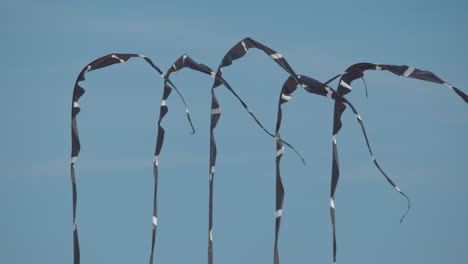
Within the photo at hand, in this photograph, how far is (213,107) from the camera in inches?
257

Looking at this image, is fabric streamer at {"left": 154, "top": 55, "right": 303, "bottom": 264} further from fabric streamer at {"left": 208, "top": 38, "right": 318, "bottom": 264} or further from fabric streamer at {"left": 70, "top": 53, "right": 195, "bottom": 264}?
fabric streamer at {"left": 70, "top": 53, "right": 195, "bottom": 264}

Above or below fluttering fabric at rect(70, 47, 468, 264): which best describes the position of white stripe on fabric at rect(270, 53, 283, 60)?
above

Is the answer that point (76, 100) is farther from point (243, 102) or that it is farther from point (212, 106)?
point (243, 102)

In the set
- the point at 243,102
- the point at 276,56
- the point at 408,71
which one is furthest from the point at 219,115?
the point at 408,71

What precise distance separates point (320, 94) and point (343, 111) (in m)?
0.45

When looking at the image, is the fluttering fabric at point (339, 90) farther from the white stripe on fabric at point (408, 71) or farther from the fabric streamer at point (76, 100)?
the fabric streamer at point (76, 100)

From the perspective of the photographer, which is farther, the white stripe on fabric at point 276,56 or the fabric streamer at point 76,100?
the fabric streamer at point 76,100

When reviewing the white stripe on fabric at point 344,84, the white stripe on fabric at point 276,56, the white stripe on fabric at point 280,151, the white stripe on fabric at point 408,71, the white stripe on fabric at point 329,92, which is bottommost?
the white stripe on fabric at point 280,151

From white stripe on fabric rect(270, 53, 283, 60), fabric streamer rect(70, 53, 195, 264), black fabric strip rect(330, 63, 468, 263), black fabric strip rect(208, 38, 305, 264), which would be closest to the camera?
black fabric strip rect(330, 63, 468, 263)

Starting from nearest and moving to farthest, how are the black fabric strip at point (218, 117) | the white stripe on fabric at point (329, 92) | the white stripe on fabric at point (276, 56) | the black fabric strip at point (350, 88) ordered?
the black fabric strip at point (350, 88) → the white stripe on fabric at point (329, 92) → the white stripe on fabric at point (276, 56) → the black fabric strip at point (218, 117)

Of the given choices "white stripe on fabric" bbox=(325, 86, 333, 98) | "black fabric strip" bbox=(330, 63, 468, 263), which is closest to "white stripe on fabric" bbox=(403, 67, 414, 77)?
"black fabric strip" bbox=(330, 63, 468, 263)

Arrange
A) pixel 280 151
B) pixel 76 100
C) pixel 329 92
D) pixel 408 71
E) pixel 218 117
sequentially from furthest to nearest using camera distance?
1. pixel 76 100
2. pixel 218 117
3. pixel 280 151
4. pixel 329 92
5. pixel 408 71

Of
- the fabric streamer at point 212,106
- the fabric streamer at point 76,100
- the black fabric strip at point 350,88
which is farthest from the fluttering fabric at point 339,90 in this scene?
the fabric streamer at point 76,100

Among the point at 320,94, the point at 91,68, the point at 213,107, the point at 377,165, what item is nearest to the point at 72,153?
the point at 91,68
